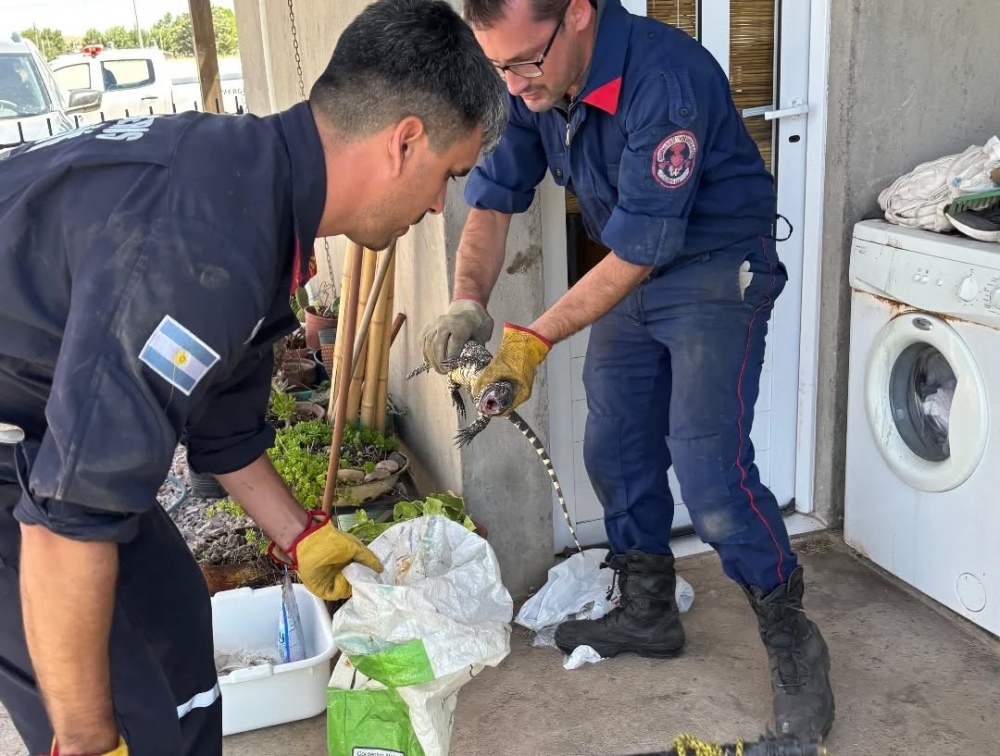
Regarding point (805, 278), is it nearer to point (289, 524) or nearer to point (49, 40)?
point (289, 524)

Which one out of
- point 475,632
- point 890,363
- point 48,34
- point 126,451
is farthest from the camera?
point 48,34

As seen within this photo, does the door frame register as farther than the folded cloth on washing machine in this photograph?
Yes

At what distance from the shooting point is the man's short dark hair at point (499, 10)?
1952 mm

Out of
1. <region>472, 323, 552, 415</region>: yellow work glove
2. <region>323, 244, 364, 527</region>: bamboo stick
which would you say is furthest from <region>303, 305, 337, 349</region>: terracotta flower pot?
<region>472, 323, 552, 415</region>: yellow work glove

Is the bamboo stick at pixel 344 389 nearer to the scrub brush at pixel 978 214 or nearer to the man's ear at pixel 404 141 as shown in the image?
the man's ear at pixel 404 141

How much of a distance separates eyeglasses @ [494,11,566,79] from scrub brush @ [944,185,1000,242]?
1256mm

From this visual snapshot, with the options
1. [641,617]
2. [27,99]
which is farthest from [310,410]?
[27,99]

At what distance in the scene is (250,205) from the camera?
1160 millimetres

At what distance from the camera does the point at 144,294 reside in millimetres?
1062

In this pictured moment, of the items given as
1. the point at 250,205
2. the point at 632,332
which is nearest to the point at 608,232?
the point at 632,332

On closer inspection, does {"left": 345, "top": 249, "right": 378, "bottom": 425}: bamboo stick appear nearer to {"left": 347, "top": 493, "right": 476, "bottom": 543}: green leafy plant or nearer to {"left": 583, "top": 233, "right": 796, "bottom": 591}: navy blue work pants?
{"left": 347, "top": 493, "right": 476, "bottom": 543}: green leafy plant

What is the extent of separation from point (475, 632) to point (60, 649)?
99 cm

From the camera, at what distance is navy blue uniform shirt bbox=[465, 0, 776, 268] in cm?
199

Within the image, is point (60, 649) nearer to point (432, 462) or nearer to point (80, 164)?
point (80, 164)
